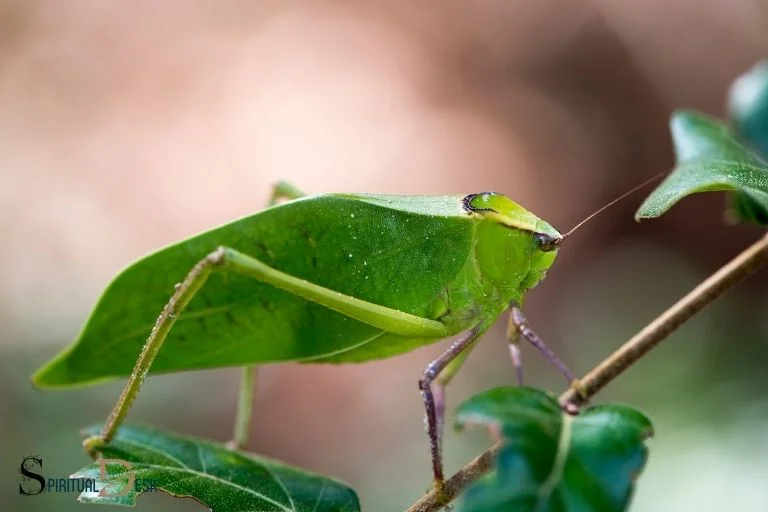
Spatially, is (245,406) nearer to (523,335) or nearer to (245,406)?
(245,406)

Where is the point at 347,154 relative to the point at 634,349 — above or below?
above

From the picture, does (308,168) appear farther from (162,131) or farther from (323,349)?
(323,349)

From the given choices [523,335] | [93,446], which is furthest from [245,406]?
[523,335]

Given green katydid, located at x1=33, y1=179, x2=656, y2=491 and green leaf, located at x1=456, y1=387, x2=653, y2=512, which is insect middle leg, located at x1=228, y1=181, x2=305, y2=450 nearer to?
green katydid, located at x1=33, y1=179, x2=656, y2=491

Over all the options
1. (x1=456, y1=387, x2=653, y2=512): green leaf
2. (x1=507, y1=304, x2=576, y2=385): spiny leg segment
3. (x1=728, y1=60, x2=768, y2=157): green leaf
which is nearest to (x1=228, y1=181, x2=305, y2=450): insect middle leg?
(x1=507, y1=304, x2=576, y2=385): spiny leg segment

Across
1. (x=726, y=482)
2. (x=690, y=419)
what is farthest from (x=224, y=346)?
(x=690, y=419)

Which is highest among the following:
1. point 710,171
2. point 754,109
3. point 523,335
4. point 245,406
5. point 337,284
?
point 754,109
